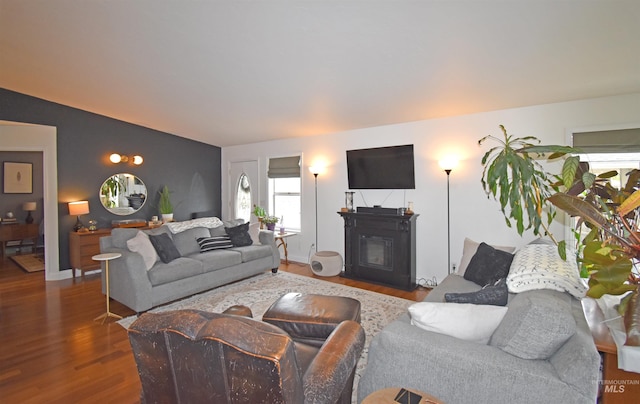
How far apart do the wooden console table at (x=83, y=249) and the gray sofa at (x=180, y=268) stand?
1.46 meters

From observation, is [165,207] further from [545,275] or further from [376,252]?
[545,275]

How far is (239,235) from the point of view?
4.83 metres

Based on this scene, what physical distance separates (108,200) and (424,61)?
17.8ft

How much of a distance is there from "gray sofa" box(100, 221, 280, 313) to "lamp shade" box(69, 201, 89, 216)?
1.66 m

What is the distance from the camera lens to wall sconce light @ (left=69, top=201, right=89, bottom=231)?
479 cm

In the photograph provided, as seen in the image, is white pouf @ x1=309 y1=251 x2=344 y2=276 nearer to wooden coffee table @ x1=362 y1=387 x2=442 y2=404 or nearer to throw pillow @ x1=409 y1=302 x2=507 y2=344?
throw pillow @ x1=409 y1=302 x2=507 y2=344

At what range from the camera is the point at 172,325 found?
1.08m

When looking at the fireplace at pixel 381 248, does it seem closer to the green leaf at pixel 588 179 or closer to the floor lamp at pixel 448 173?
the floor lamp at pixel 448 173

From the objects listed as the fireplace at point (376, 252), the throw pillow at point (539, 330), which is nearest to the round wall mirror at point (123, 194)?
the fireplace at point (376, 252)

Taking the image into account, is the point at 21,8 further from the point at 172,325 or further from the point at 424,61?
the point at 424,61

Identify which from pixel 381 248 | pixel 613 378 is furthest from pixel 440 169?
pixel 613 378

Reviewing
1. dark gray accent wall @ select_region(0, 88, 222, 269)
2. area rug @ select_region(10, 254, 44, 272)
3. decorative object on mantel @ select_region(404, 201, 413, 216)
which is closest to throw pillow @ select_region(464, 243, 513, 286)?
decorative object on mantel @ select_region(404, 201, 413, 216)

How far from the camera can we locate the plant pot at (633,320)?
1.00 meters

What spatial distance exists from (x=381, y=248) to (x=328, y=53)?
9.24 feet
